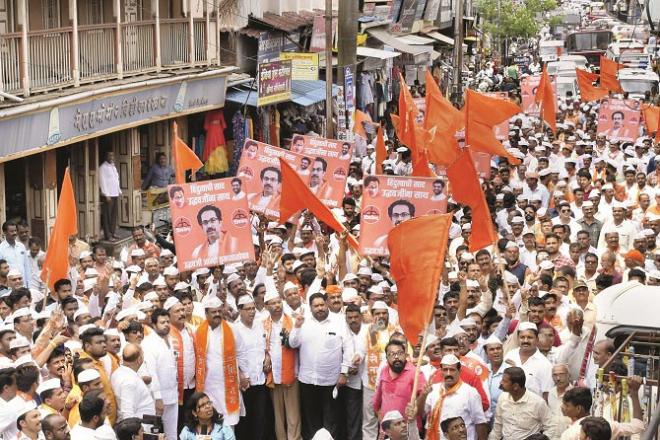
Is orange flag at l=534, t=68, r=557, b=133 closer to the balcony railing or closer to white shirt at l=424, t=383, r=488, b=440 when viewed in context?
the balcony railing

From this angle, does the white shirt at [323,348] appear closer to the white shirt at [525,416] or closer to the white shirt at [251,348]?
the white shirt at [251,348]

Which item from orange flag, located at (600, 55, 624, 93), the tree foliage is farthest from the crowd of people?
the tree foliage

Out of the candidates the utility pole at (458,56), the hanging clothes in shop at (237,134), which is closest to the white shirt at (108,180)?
the hanging clothes in shop at (237,134)

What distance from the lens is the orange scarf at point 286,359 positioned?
1125 cm

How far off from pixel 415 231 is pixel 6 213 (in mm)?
10093

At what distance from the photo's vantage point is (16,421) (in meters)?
8.70

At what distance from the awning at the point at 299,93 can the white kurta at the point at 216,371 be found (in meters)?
14.6

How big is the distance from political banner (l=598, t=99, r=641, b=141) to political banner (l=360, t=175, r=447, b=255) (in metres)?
11.2

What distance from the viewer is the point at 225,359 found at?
10.9 meters

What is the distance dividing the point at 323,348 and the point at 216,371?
0.88 metres

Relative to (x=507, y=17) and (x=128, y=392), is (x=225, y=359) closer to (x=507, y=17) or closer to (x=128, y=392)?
(x=128, y=392)

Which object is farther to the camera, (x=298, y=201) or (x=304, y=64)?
(x=304, y=64)

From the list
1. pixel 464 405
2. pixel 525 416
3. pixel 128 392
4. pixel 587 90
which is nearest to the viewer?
pixel 525 416

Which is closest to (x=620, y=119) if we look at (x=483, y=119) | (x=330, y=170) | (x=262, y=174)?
(x=483, y=119)
